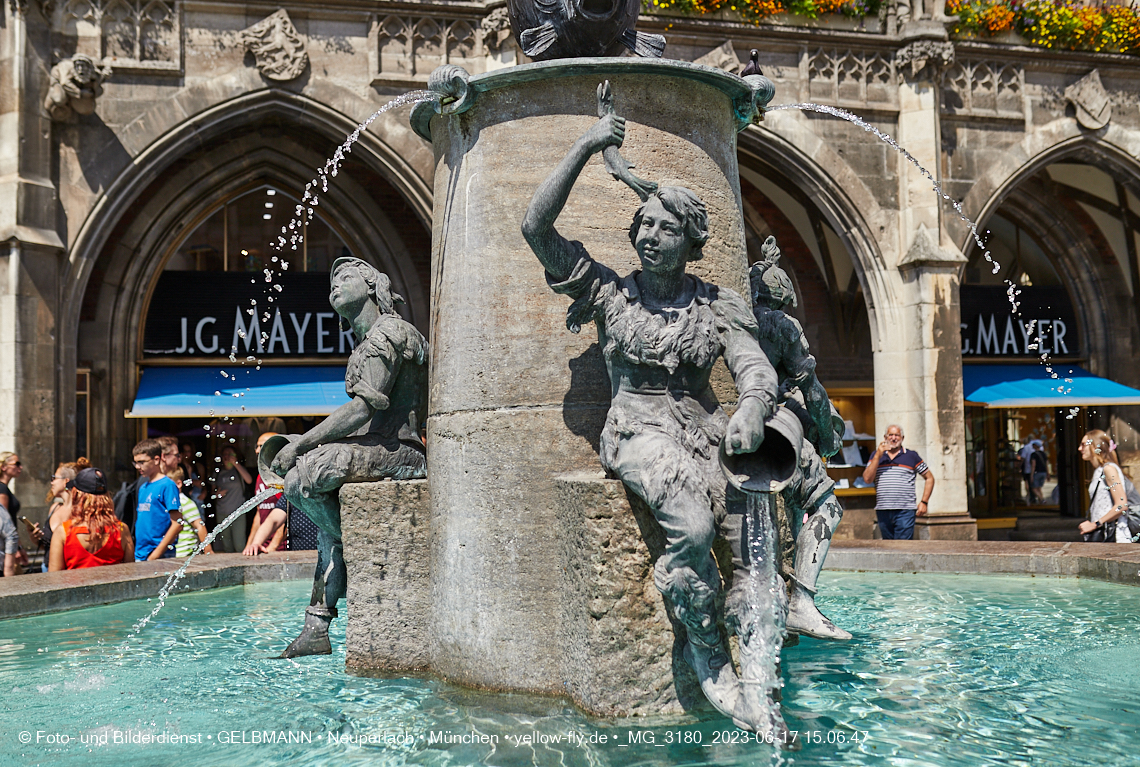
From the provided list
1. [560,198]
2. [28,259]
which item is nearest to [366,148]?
[28,259]

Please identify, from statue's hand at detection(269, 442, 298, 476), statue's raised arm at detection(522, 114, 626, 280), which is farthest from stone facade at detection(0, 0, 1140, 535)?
statue's raised arm at detection(522, 114, 626, 280)

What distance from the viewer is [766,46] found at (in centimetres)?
1260

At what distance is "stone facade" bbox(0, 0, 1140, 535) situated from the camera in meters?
11.0

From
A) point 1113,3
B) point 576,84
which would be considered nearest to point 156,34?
point 576,84

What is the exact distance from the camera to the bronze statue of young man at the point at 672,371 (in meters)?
→ 3.04

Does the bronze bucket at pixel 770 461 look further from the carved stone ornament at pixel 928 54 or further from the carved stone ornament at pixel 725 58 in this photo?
the carved stone ornament at pixel 928 54

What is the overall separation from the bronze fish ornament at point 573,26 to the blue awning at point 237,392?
9.09 metres

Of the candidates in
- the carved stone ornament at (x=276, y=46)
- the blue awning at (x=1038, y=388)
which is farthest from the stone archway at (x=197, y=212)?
the blue awning at (x=1038, y=388)

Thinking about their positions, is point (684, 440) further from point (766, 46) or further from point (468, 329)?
point (766, 46)

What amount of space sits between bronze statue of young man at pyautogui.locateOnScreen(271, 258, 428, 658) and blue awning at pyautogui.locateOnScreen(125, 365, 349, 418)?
880 centimetres

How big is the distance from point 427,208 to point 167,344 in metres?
4.25

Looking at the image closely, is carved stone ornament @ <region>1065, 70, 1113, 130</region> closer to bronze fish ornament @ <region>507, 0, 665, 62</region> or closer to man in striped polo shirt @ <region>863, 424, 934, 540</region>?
man in striped polo shirt @ <region>863, 424, 934, 540</region>

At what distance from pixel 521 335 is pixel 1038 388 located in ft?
47.7

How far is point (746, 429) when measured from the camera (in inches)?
114
